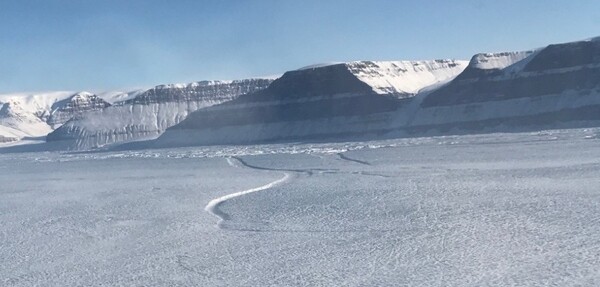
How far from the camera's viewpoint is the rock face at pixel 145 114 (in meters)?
88.7

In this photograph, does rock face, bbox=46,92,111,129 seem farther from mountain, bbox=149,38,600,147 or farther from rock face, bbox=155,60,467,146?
mountain, bbox=149,38,600,147

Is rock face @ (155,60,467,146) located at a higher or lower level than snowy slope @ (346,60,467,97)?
lower

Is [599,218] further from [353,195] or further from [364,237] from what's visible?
[353,195]

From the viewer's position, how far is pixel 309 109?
2788 inches

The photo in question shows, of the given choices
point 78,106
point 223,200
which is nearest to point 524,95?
point 223,200

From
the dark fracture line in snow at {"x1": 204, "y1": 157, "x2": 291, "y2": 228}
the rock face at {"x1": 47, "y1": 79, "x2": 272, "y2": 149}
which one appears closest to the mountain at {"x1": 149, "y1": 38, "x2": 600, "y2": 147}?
the rock face at {"x1": 47, "y1": 79, "x2": 272, "y2": 149}

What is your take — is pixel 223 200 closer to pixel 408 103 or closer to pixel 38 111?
pixel 408 103

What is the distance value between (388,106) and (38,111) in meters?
112

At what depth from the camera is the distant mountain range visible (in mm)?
56475

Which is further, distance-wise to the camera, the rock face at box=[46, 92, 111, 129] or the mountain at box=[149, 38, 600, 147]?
the rock face at box=[46, 92, 111, 129]

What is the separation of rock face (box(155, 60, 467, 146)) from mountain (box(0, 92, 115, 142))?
33303mm

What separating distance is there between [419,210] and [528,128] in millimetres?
40524

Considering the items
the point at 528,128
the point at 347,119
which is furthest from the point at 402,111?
the point at 528,128

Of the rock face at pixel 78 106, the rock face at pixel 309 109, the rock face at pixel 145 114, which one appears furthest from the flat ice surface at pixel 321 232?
the rock face at pixel 78 106
